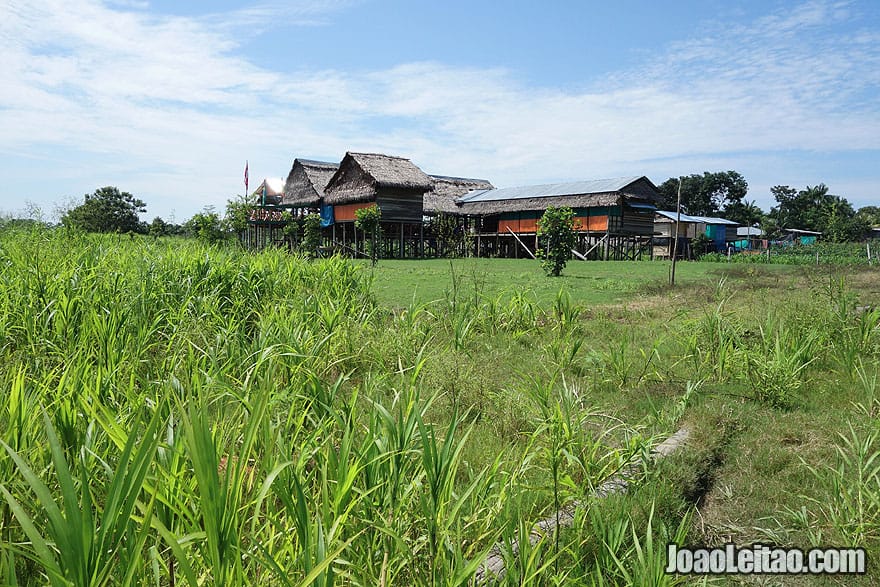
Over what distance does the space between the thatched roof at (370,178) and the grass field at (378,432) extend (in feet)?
73.8

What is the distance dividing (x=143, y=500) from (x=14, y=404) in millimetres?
739

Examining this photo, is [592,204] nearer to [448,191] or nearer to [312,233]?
[448,191]

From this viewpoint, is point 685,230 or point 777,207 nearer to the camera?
point 685,230

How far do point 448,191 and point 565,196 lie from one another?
9917 mm

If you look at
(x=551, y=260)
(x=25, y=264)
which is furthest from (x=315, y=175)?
(x=25, y=264)

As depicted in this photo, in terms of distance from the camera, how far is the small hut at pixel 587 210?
28.6m

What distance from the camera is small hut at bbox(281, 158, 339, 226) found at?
3359cm

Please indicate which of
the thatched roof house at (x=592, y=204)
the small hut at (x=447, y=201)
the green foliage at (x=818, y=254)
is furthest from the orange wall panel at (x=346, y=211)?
the green foliage at (x=818, y=254)

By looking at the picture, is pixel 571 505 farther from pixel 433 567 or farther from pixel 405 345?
pixel 405 345

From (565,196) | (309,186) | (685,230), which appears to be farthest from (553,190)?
(685,230)

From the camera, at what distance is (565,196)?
1168 inches

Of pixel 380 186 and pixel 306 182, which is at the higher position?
pixel 306 182

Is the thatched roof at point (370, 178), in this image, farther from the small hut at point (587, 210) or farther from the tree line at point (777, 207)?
the tree line at point (777, 207)

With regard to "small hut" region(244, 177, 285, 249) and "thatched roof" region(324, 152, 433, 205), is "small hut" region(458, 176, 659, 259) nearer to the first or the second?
"thatched roof" region(324, 152, 433, 205)
